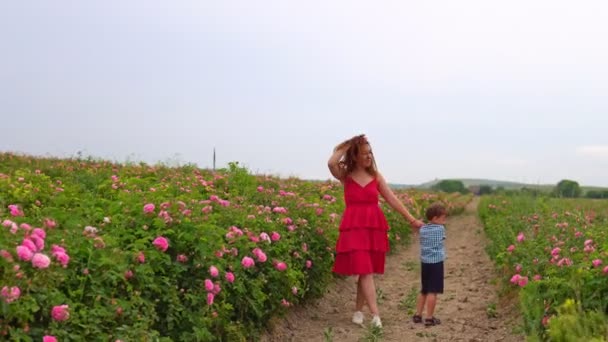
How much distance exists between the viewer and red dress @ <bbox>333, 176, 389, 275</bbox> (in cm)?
624

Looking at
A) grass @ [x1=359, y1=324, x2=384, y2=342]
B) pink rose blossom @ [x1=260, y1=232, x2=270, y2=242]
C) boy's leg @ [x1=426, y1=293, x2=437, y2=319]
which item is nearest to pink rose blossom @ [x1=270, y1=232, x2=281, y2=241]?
pink rose blossom @ [x1=260, y1=232, x2=270, y2=242]

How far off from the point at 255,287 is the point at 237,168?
15.6 feet

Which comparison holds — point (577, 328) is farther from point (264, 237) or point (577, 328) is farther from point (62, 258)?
point (62, 258)

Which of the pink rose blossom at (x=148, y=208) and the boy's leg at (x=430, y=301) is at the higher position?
the pink rose blossom at (x=148, y=208)

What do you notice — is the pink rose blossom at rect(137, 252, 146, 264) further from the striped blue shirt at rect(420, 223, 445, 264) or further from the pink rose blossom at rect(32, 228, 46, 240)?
the striped blue shirt at rect(420, 223, 445, 264)

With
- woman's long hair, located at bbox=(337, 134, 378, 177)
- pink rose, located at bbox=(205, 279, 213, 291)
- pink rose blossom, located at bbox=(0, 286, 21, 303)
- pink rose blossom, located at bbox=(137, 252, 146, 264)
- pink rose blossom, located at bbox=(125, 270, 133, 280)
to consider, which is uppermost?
woman's long hair, located at bbox=(337, 134, 378, 177)

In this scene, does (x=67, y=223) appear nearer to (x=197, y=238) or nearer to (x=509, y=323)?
(x=197, y=238)

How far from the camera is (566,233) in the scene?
739 cm

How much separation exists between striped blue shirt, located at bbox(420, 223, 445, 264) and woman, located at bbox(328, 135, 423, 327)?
0.40 feet

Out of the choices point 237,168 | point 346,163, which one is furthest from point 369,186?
point 237,168

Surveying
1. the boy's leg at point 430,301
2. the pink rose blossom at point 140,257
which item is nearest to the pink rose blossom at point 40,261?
the pink rose blossom at point 140,257

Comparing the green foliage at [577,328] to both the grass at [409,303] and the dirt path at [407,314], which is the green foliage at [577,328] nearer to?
the dirt path at [407,314]

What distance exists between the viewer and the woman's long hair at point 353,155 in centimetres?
622

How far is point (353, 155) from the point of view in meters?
6.22
